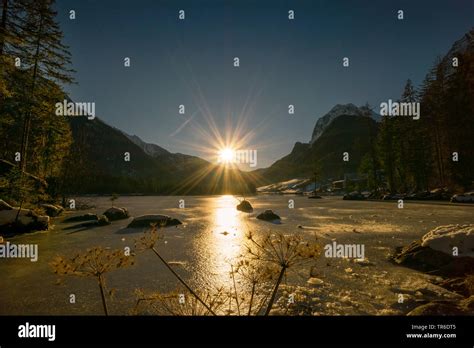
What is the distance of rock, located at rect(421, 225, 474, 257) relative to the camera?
7586mm

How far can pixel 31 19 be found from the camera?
21016 millimetres

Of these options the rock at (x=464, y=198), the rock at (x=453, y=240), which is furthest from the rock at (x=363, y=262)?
the rock at (x=464, y=198)

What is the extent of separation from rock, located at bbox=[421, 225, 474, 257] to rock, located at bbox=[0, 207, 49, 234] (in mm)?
21047

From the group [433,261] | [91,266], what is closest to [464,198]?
[433,261]

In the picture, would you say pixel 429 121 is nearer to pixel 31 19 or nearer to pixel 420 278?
pixel 420 278

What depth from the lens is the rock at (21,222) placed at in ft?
49.9

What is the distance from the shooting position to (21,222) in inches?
623

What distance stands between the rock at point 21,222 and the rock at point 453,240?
21.0m

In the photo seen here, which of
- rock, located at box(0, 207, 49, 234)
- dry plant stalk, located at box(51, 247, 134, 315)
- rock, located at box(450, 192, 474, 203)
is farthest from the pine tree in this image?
rock, located at box(450, 192, 474, 203)

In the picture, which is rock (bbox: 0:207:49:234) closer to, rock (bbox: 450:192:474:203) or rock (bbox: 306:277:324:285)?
rock (bbox: 306:277:324:285)

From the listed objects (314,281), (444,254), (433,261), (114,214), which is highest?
(444,254)

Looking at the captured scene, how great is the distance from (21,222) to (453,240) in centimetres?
2185

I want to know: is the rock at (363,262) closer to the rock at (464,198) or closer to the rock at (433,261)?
the rock at (433,261)

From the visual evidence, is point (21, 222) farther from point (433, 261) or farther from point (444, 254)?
point (444, 254)
